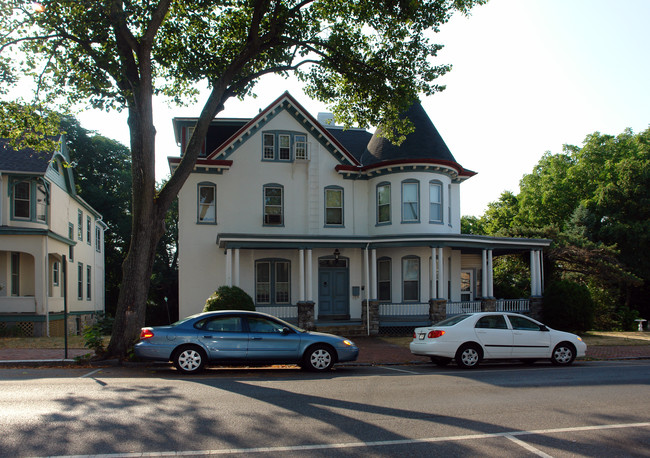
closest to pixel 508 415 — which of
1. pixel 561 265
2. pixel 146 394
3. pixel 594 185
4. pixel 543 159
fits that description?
pixel 146 394

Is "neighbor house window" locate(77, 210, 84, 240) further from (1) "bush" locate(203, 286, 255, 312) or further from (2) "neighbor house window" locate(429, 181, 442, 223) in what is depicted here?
(2) "neighbor house window" locate(429, 181, 442, 223)

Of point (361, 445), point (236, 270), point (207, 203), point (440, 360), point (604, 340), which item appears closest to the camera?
point (361, 445)

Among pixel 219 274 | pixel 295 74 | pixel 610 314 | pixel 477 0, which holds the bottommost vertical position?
pixel 610 314

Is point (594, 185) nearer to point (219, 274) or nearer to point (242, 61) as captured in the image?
point (219, 274)

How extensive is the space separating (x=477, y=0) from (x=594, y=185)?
1319 inches

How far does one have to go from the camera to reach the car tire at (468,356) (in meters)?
13.5

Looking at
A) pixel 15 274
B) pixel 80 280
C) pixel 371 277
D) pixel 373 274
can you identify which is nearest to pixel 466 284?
pixel 371 277

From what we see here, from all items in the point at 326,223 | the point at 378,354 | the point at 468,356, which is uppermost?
the point at 326,223

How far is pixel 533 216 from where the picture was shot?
1895 inches

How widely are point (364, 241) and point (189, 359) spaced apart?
11.8m

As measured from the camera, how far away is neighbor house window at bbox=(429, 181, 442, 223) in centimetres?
2402

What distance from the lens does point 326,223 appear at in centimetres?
2441

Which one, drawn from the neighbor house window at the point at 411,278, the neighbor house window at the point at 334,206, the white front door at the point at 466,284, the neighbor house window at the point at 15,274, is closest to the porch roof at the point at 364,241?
the neighbor house window at the point at 411,278

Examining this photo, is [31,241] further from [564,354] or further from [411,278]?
[564,354]
